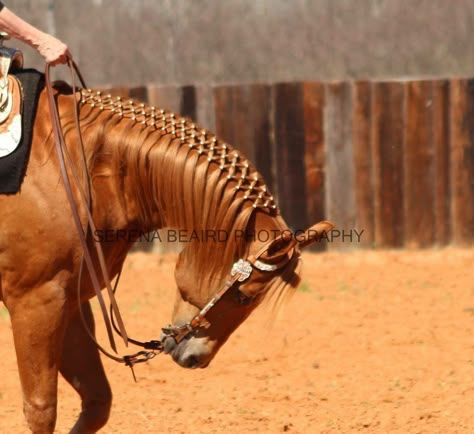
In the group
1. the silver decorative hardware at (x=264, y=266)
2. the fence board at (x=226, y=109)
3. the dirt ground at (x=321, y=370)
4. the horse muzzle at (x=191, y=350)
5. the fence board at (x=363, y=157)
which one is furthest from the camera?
the fence board at (x=226, y=109)

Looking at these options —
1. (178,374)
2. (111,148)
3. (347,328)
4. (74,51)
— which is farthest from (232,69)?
(111,148)

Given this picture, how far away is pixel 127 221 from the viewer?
3.88 metres

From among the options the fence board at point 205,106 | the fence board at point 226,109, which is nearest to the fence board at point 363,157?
the fence board at point 226,109

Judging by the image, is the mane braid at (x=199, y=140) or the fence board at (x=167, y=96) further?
the fence board at (x=167, y=96)

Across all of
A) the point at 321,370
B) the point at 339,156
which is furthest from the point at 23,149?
the point at 339,156

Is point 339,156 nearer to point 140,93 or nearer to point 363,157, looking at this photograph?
point 363,157

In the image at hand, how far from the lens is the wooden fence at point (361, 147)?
8492mm

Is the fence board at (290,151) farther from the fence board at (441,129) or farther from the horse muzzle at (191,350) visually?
the horse muzzle at (191,350)

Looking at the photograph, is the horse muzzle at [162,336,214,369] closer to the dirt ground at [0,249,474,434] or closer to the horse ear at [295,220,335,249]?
the dirt ground at [0,249,474,434]

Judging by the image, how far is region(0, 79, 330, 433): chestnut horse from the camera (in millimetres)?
3730

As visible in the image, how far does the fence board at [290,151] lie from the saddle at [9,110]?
191 inches

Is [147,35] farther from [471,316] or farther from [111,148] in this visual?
[111,148]

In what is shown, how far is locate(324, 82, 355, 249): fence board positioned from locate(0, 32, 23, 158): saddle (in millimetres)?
4995

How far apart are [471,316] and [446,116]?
236cm
